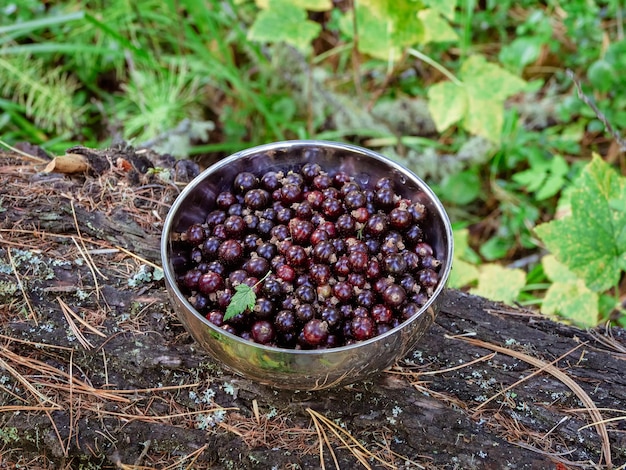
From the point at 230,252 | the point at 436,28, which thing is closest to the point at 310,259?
the point at 230,252

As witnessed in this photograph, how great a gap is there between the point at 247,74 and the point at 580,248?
75.7 inches

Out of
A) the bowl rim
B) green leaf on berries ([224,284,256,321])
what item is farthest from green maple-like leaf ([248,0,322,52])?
green leaf on berries ([224,284,256,321])

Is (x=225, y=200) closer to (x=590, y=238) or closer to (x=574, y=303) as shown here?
(x=590, y=238)

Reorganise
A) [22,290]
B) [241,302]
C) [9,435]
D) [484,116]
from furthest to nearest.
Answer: [484,116]
[22,290]
[9,435]
[241,302]

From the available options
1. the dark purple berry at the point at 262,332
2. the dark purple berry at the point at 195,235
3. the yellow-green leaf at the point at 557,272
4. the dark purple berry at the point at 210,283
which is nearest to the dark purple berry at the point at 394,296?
the dark purple berry at the point at 262,332

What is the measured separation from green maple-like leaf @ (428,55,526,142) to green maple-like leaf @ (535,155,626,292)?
560 mm

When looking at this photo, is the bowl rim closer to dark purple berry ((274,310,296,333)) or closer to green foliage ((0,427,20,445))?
dark purple berry ((274,310,296,333))

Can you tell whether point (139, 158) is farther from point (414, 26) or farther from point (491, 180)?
point (491, 180)

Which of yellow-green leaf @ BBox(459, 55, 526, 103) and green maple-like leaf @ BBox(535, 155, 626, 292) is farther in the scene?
yellow-green leaf @ BBox(459, 55, 526, 103)

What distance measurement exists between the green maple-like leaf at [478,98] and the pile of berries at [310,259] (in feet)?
2.85

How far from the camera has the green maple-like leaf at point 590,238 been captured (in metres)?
1.90

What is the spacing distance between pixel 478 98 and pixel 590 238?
771 millimetres

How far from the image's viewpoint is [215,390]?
1426mm

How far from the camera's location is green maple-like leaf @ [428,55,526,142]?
2350 mm
